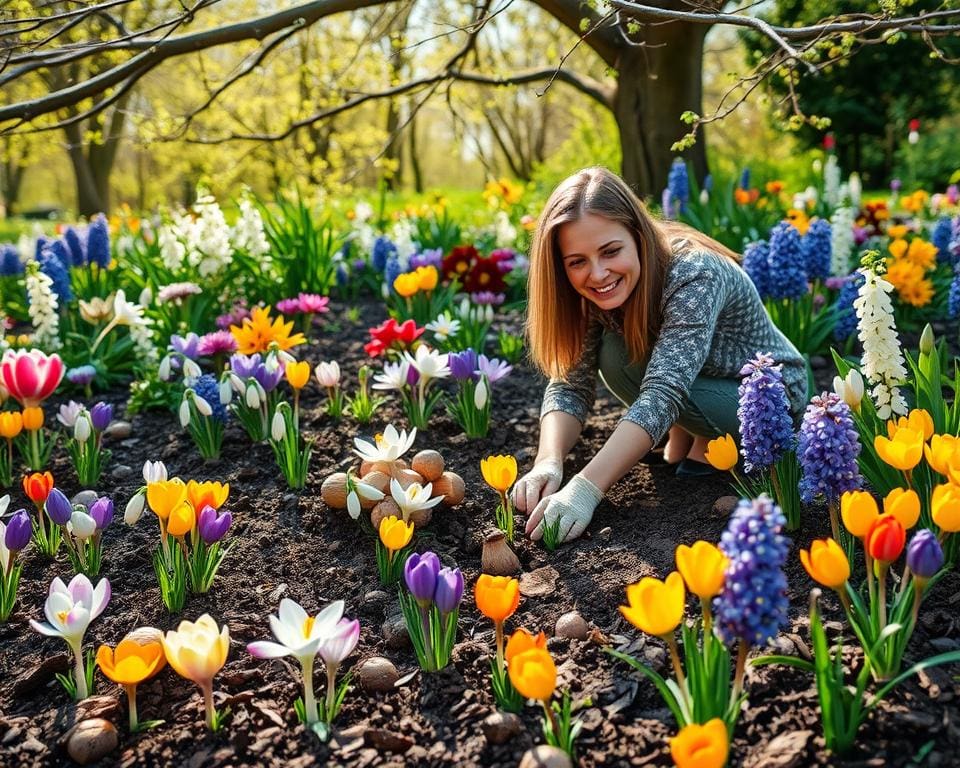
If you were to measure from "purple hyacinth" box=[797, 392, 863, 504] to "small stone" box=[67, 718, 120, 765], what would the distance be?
54.5 inches

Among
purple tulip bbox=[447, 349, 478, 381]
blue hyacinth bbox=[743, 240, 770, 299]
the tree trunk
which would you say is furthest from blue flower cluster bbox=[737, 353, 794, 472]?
the tree trunk

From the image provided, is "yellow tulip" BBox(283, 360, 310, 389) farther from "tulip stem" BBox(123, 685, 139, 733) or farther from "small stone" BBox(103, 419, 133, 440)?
"tulip stem" BBox(123, 685, 139, 733)

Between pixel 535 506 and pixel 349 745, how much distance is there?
93 cm

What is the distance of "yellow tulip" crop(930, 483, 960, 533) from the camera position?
57.1 inches

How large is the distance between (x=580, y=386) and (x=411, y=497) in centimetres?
89

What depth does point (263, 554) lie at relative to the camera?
226 cm

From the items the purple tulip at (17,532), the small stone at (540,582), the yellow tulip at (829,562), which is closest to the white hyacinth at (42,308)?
the purple tulip at (17,532)

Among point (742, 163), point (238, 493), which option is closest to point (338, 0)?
point (238, 493)

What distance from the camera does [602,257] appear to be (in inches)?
94.5

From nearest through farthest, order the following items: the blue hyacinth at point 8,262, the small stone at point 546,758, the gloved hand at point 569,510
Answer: the small stone at point 546,758 → the gloved hand at point 569,510 → the blue hyacinth at point 8,262

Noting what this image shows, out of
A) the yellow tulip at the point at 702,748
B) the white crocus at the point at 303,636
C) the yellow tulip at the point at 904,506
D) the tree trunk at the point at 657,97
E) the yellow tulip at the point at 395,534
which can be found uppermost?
the tree trunk at the point at 657,97

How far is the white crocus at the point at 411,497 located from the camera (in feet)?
6.67

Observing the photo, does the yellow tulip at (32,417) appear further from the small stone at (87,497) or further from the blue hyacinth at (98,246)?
the blue hyacinth at (98,246)

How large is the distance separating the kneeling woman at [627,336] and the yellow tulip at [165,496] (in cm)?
85
